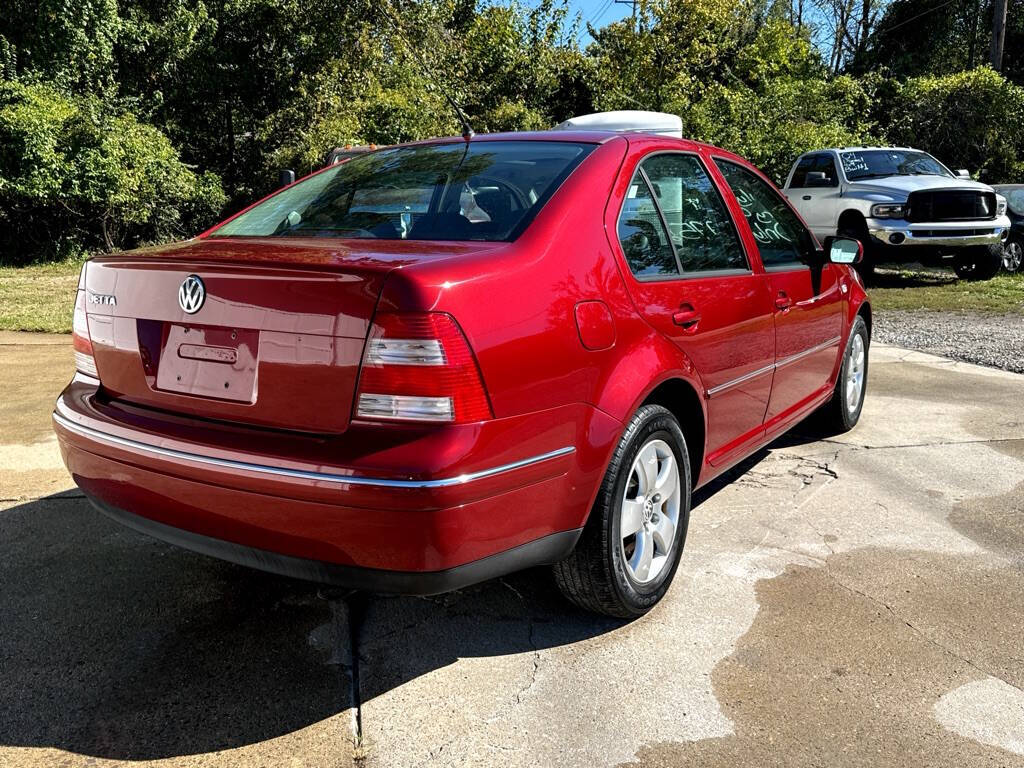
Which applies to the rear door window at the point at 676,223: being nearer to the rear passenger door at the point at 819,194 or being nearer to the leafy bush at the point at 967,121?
the rear passenger door at the point at 819,194

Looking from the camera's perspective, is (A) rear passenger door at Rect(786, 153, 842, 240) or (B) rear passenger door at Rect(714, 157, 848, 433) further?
(A) rear passenger door at Rect(786, 153, 842, 240)

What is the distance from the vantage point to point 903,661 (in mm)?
2727

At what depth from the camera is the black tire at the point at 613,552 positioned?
2.66 m

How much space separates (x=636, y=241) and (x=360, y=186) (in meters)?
1.09

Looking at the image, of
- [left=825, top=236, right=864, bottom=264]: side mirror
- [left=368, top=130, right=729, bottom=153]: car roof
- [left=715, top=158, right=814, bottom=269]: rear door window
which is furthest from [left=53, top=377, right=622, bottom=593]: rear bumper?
[left=825, top=236, right=864, bottom=264]: side mirror

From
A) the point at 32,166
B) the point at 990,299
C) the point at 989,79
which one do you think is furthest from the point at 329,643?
the point at 989,79

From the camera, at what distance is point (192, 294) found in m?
2.41

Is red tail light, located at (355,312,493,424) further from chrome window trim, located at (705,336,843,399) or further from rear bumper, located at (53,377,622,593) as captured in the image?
chrome window trim, located at (705,336,843,399)

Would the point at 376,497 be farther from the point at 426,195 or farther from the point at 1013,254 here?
the point at 1013,254

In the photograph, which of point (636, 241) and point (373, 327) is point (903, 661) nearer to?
point (636, 241)

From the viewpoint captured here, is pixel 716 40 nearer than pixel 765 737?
No

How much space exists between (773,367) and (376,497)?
2.25 metres

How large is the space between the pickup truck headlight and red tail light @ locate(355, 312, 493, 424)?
11.6m

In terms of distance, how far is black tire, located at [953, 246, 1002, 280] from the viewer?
42.3ft
